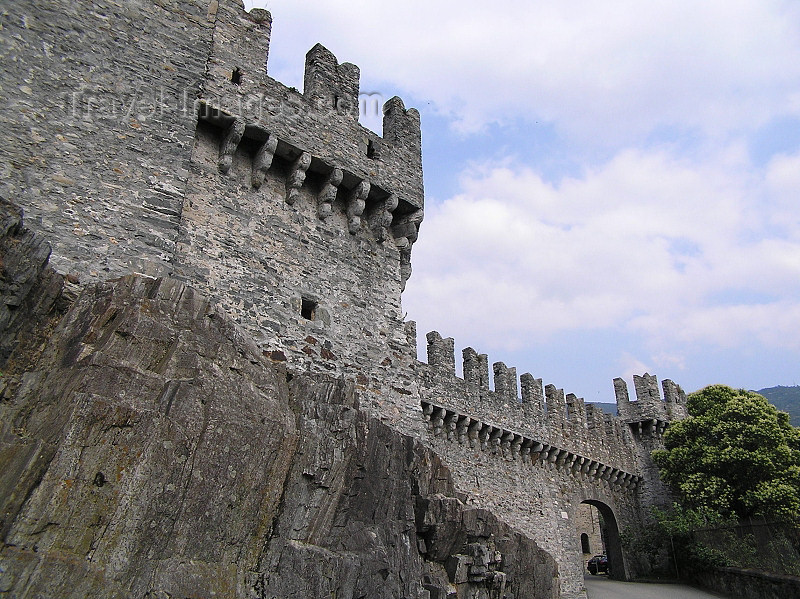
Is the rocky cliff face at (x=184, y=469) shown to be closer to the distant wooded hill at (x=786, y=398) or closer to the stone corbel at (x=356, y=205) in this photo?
the stone corbel at (x=356, y=205)

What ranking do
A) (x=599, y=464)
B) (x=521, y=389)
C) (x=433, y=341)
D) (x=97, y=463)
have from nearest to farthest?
(x=97, y=463) < (x=433, y=341) < (x=521, y=389) < (x=599, y=464)

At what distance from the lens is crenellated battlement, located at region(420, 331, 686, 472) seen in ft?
53.0

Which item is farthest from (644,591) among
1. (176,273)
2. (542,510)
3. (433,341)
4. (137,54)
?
(137,54)

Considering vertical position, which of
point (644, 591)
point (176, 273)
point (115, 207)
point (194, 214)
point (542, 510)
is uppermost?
point (194, 214)

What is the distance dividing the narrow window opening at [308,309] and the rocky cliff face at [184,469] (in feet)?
8.32

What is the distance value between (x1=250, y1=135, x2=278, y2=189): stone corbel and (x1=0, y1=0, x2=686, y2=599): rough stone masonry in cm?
4

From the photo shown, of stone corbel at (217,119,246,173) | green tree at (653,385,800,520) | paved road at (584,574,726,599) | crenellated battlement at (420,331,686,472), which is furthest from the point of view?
green tree at (653,385,800,520)

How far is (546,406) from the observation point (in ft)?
65.7

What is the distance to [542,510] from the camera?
1797cm

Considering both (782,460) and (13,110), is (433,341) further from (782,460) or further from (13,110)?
(782,460)

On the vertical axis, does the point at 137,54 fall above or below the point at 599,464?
above

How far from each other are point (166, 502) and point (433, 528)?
343cm

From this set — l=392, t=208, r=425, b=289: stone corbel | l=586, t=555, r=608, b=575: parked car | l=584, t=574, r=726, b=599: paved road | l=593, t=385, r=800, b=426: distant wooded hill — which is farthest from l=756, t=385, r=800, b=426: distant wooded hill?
l=392, t=208, r=425, b=289: stone corbel

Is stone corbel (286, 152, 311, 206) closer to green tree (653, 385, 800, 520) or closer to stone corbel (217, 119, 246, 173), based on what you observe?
stone corbel (217, 119, 246, 173)
